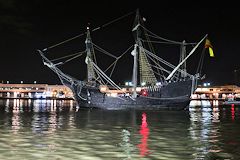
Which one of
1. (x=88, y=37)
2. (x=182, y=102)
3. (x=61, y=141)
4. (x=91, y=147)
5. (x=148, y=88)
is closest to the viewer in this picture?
(x=91, y=147)

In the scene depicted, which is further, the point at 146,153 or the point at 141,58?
the point at 141,58

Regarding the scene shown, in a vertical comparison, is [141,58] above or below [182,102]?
above

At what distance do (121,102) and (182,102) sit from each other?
40.7 ft

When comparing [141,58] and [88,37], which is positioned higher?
[88,37]

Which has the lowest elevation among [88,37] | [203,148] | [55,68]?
[203,148]

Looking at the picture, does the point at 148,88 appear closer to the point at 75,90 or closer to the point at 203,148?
the point at 75,90

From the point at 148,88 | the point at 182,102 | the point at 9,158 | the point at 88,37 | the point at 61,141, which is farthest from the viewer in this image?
the point at 88,37

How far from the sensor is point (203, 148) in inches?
779

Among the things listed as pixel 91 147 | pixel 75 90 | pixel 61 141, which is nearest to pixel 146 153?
pixel 91 147

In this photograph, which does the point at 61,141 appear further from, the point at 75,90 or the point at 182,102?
the point at 75,90

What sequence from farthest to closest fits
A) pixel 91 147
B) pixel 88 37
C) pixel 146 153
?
1. pixel 88 37
2. pixel 91 147
3. pixel 146 153

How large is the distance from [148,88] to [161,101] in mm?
4571

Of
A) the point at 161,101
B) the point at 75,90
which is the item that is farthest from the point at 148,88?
the point at 75,90

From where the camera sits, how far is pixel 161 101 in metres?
69.5
